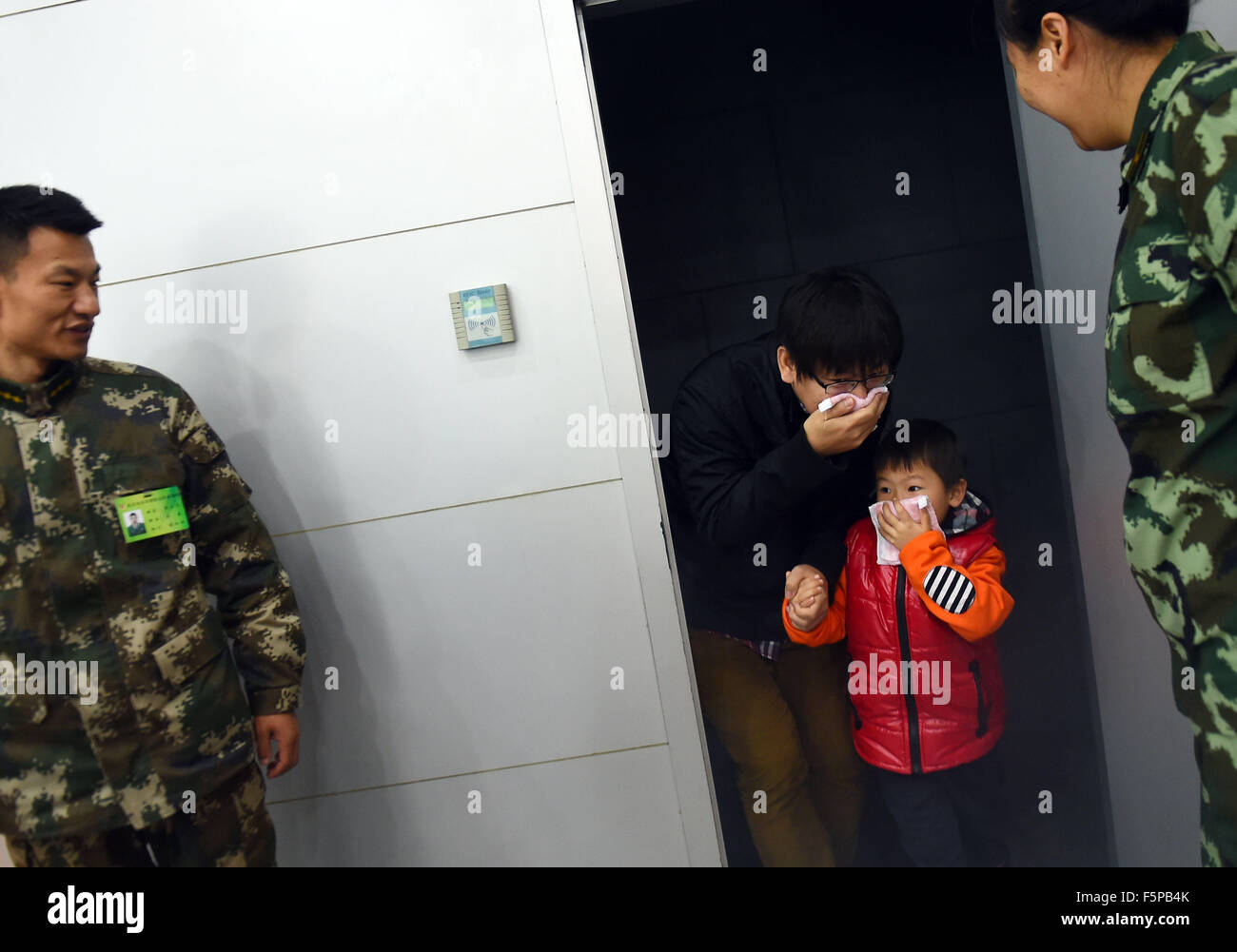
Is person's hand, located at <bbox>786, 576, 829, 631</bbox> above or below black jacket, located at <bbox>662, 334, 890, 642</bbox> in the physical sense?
below

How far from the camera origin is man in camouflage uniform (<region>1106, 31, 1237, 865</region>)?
858 millimetres

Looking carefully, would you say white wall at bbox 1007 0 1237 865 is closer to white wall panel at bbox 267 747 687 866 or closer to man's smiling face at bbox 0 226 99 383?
white wall panel at bbox 267 747 687 866

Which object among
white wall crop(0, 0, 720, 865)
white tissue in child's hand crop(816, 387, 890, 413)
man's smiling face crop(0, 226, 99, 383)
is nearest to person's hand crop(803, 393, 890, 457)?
white tissue in child's hand crop(816, 387, 890, 413)

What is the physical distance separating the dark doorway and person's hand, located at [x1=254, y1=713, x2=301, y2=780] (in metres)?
1.30

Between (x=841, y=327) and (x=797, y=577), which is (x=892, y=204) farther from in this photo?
(x=797, y=577)

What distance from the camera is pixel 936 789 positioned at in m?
1.69

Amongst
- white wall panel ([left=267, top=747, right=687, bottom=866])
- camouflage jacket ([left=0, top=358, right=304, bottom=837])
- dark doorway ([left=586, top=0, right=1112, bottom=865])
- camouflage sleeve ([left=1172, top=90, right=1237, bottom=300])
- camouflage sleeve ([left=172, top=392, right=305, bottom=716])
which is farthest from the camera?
dark doorway ([left=586, top=0, right=1112, bottom=865])

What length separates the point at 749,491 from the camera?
1566 mm

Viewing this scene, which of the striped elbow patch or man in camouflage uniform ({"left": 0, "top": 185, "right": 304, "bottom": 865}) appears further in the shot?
the striped elbow patch

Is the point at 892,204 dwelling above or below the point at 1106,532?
above

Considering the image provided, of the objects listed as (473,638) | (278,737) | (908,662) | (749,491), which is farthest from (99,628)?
(908,662)

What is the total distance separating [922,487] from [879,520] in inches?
4.0

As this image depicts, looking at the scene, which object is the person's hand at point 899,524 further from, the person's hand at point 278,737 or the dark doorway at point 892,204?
the person's hand at point 278,737

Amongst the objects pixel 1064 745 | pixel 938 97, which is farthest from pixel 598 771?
pixel 938 97
